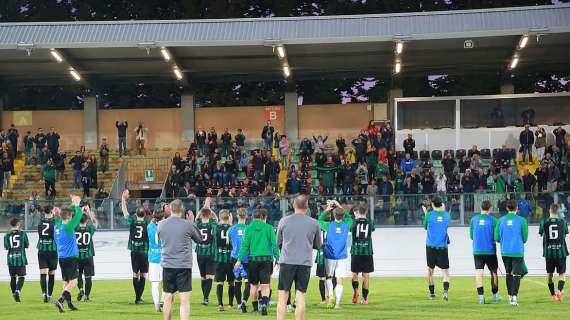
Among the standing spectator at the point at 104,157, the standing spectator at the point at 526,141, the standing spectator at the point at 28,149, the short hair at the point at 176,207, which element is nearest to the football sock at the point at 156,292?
the short hair at the point at 176,207

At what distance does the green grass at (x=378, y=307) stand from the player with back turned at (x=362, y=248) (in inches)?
24.7

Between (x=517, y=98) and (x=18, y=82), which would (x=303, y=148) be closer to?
(x=517, y=98)

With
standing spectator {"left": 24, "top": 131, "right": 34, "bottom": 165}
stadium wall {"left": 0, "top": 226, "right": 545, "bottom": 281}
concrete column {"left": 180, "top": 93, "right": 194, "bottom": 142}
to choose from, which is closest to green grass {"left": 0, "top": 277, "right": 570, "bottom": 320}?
stadium wall {"left": 0, "top": 226, "right": 545, "bottom": 281}

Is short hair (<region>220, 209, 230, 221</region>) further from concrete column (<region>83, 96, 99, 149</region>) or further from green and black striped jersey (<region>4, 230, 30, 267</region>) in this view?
concrete column (<region>83, 96, 99, 149</region>)

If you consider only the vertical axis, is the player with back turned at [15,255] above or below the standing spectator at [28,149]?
below

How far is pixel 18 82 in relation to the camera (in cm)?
4475

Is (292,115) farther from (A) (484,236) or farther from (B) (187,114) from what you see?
(A) (484,236)

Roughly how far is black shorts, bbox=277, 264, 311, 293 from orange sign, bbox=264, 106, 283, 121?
31946mm

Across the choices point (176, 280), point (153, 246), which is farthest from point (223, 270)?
point (176, 280)

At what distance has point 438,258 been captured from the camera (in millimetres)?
18047

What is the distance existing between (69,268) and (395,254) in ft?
40.7

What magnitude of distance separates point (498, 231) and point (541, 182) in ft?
55.3

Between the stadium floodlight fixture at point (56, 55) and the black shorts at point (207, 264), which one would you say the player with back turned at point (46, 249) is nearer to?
the black shorts at point (207, 264)

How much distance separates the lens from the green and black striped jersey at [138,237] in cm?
1812
